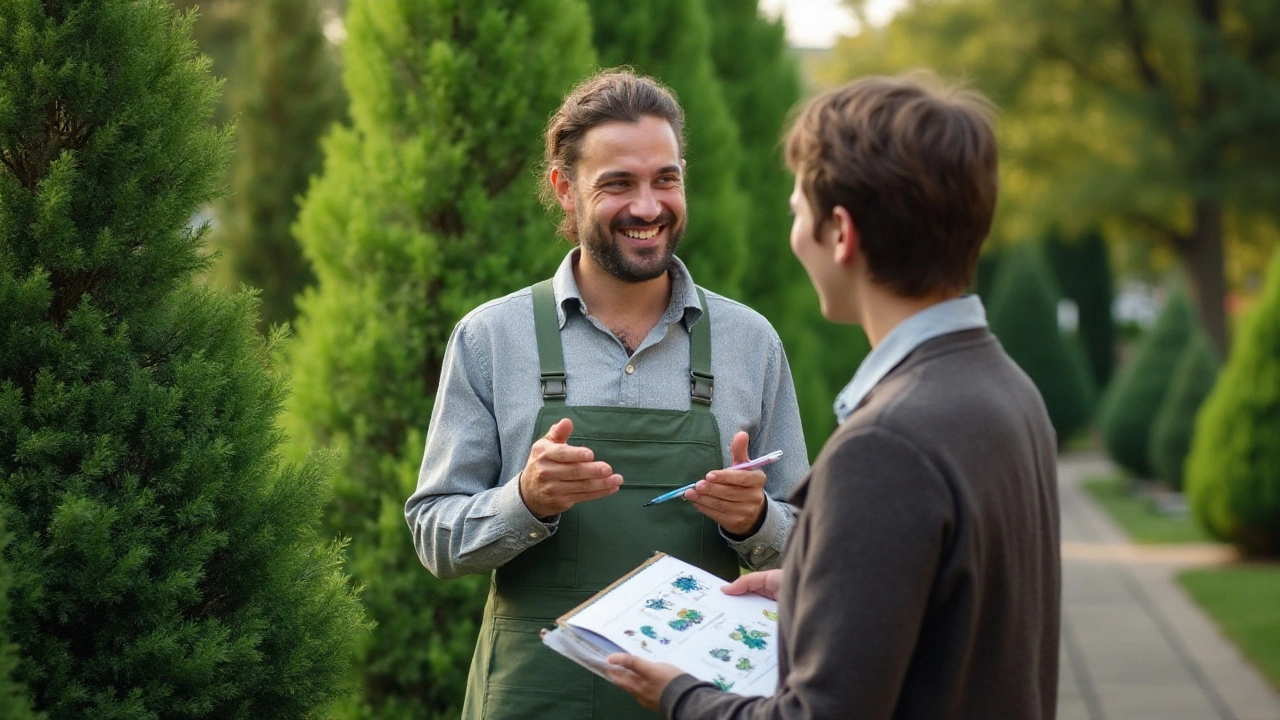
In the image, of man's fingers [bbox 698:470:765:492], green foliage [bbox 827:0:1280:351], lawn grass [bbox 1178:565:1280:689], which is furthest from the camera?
green foliage [bbox 827:0:1280:351]

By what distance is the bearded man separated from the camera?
271 centimetres

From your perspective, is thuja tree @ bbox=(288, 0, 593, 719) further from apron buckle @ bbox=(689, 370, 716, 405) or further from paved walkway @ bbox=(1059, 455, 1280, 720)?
paved walkway @ bbox=(1059, 455, 1280, 720)

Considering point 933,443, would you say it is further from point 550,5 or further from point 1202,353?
point 1202,353

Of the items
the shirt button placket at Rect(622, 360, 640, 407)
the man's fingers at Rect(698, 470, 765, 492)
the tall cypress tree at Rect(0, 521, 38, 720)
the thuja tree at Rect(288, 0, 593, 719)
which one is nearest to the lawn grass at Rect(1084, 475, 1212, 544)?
the thuja tree at Rect(288, 0, 593, 719)

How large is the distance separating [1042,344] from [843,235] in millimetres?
20969

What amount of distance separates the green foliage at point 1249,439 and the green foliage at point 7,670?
10.2m

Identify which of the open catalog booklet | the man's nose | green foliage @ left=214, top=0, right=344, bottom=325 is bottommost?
the open catalog booklet

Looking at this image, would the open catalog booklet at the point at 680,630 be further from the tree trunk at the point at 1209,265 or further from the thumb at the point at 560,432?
the tree trunk at the point at 1209,265

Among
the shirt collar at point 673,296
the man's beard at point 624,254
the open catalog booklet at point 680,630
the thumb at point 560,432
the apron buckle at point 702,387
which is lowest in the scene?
the open catalog booklet at point 680,630

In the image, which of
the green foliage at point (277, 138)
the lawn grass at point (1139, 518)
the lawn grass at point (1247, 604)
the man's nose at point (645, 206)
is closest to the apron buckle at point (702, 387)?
the man's nose at point (645, 206)

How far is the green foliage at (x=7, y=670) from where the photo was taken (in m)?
1.97

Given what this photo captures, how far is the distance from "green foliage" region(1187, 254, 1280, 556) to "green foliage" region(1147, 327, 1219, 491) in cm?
408

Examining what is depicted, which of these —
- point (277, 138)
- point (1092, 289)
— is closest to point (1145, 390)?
point (277, 138)

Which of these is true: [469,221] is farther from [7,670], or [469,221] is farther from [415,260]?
[7,670]
